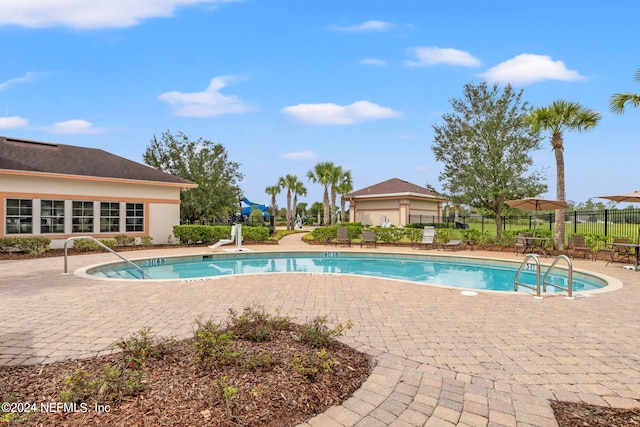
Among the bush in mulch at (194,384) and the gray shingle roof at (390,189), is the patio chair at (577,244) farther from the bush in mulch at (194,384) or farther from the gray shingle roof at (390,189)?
the gray shingle roof at (390,189)

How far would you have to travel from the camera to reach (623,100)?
1232 centimetres

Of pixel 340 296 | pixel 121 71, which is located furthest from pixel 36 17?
pixel 340 296

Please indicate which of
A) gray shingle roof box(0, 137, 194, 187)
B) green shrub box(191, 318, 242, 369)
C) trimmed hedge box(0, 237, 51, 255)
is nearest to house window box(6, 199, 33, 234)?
trimmed hedge box(0, 237, 51, 255)

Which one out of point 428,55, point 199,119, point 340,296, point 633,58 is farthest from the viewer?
point 199,119

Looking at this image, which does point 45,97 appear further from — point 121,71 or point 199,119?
point 199,119

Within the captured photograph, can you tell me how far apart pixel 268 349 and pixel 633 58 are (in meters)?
16.1

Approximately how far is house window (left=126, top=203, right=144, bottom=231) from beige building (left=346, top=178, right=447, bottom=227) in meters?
19.1

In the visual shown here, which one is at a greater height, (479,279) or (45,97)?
(45,97)

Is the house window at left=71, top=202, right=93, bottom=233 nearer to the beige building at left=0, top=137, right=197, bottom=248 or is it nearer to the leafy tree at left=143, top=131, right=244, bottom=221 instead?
the beige building at left=0, top=137, right=197, bottom=248

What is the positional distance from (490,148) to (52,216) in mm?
22277

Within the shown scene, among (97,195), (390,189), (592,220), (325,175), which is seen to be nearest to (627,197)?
(592,220)

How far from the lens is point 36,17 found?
1138 centimetres

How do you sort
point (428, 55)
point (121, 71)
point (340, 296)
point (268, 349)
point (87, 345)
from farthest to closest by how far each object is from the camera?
point (121, 71) → point (428, 55) → point (340, 296) → point (87, 345) → point (268, 349)

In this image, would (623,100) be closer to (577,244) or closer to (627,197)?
(627,197)
